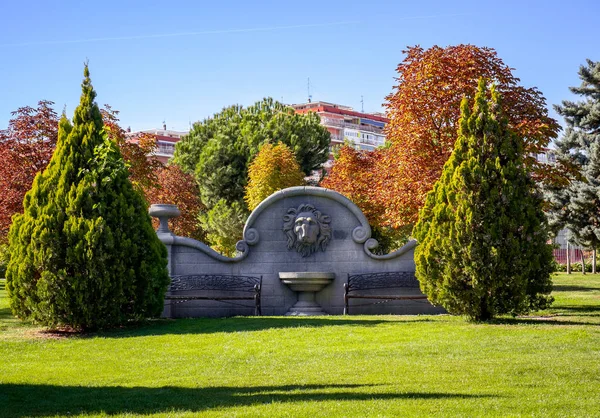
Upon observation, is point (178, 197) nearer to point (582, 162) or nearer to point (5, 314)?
point (582, 162)

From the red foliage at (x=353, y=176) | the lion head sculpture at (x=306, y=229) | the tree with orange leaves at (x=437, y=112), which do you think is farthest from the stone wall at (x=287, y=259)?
the red foliage at (x=353, y=176)

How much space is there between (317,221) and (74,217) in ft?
19.6

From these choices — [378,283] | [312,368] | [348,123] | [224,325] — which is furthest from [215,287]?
[348,123]

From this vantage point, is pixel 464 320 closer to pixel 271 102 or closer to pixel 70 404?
pixel 70 404

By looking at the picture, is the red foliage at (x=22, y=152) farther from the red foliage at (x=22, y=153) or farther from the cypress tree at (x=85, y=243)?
the cypress tree at (x=85, y=243)

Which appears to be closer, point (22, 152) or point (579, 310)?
point (579, 310)

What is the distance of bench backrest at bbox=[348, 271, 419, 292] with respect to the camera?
18969 millimetres

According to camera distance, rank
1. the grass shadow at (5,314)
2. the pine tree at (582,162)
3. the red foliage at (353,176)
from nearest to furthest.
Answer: the grass shadow at (5,314)
the pine tree at (582,162)
the red foliage at (353,176)

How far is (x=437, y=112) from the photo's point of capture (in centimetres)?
2134

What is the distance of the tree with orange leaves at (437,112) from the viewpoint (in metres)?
21.0

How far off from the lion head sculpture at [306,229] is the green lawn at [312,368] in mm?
3290

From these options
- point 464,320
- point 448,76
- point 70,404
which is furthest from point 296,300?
point 70,404

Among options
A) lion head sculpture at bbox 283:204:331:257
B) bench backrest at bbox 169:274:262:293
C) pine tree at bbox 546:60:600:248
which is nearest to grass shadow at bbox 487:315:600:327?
lion head sculpture at bbox 283:204:331:257

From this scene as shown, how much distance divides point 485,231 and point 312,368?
4897 mm
